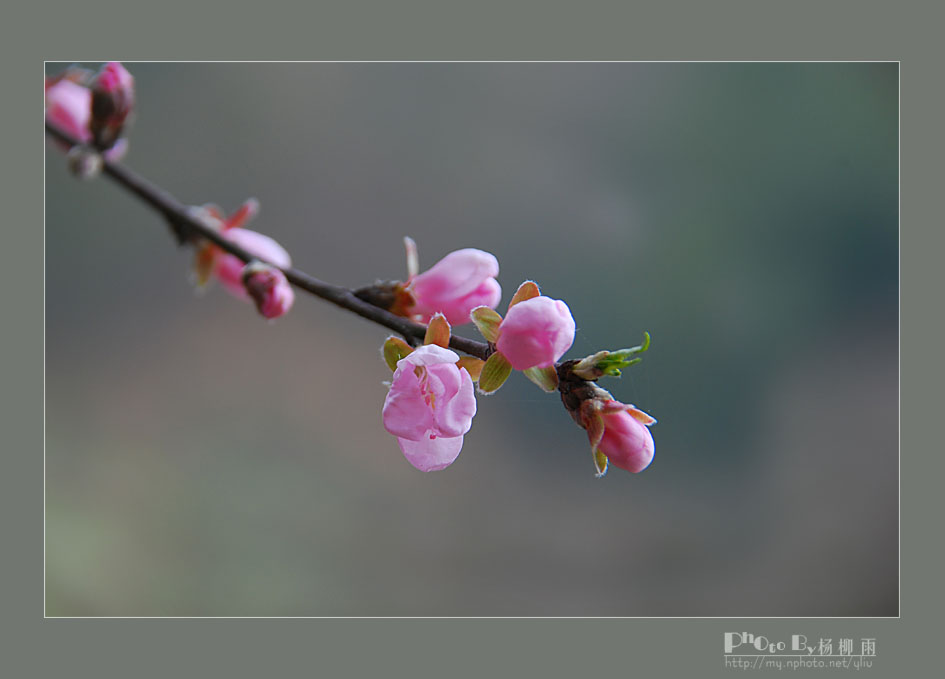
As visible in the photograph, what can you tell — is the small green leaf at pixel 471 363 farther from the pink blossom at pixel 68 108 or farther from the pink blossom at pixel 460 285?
the pink blossom at pixel 68 108

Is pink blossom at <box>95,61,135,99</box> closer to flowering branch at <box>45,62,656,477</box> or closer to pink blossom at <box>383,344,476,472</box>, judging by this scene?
flowering branch at <box>45,62,656,477</box>

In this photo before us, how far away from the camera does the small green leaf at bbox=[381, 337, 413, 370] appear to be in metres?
0.42

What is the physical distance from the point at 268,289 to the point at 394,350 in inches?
6.2

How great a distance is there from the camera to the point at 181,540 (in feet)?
4.80

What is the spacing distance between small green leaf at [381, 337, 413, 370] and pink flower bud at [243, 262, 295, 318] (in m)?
0.14

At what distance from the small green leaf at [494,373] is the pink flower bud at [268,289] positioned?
0.20 meters

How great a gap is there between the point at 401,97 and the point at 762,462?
102 centimetres

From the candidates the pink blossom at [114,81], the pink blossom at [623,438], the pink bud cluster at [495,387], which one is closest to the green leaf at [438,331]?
the pink bud cluster at [495,387]

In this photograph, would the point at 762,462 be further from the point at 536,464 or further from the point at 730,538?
the point at 536,464

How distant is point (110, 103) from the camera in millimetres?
650

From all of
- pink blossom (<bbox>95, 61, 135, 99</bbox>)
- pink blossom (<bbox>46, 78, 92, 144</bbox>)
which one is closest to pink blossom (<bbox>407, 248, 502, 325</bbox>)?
pink blossom (<bbox>95, 61, 135, 99</bbox>)

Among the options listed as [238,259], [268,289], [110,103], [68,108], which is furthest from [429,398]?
[68,108]

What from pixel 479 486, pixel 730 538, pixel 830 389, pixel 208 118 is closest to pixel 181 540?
pixel 479 486

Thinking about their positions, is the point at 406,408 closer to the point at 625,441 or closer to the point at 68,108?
the point at 625,441
